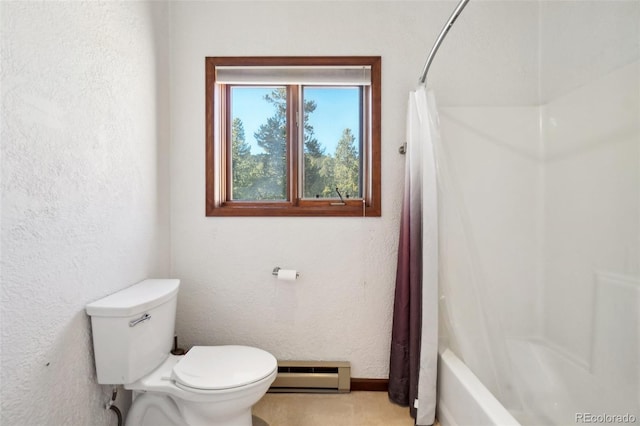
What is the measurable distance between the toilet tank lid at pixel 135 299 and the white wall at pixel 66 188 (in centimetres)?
4

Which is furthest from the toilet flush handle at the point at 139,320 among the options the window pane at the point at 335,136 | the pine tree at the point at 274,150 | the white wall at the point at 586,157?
the white wall at the point at 586,157

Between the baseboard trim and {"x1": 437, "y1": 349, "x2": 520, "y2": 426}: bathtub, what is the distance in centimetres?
33

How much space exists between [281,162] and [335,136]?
1.22ft

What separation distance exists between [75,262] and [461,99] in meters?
1.98

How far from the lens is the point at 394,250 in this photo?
5.65ft

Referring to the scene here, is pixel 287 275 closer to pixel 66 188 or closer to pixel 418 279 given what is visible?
pixel 418 279

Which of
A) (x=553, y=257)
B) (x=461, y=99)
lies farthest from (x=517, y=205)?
(x=461, y=99)

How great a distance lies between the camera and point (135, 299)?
120 centimetres

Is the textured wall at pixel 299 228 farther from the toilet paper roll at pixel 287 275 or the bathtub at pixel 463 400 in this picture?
the bathtub at pixel 463 400

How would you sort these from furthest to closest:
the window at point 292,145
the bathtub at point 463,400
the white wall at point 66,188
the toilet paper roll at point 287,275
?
1. the window at point 292,145
2. the toilet paper roll at point 287,275
3. the bathtub at point 463,400
4. the white wall at point 66,188

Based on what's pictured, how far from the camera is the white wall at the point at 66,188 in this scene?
843mm

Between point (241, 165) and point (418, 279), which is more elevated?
point (241, 165)

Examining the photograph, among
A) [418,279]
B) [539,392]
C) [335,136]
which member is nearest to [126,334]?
[418,279]

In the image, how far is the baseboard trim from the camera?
5.61 ft
